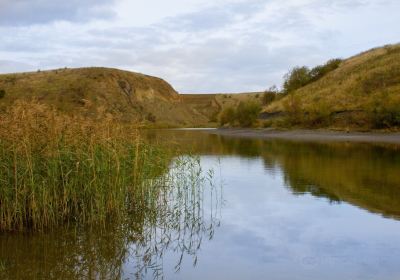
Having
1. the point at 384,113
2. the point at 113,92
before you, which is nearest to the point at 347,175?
the point at 384,113

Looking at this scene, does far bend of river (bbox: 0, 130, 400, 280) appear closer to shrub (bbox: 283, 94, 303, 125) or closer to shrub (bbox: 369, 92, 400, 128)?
shrub (bbox: 369, 92, 400, 128)

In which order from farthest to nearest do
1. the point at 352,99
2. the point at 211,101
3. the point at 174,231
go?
1. the point at 211,101
2. the point at 352,99
3. the point at 174,231

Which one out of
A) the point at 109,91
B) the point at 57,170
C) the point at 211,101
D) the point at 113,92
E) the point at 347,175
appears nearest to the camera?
the point at 57,170

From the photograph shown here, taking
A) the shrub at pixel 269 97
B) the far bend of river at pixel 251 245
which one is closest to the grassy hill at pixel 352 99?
the shrub at pixel 269 97

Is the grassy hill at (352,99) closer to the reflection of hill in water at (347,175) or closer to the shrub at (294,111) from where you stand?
the shrub at (294,111)

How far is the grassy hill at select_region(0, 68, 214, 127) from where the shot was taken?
90438 mm

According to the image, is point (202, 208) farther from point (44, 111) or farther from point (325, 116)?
point (325, 116)

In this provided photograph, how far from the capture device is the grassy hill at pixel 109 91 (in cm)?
9044

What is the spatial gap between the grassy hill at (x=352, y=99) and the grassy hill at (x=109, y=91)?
102 ft

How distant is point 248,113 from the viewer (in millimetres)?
66562

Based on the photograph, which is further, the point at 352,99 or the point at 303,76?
the point at 303,76

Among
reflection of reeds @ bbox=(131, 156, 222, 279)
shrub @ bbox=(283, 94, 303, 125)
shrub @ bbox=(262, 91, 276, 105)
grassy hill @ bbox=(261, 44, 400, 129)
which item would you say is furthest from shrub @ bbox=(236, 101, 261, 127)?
reflection of reeds @ bbox=(131, 156, 222, 279)

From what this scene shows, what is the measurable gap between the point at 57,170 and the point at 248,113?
57467mm

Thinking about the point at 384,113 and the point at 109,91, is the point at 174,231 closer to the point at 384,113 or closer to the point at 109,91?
the point at 384,113
